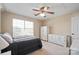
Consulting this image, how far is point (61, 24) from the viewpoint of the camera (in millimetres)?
1655

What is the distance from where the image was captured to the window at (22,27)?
1.57 metres

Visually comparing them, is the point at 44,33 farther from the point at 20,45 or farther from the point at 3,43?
the point at 3,43

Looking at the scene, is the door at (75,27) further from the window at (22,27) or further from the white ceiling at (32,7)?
the window at (22,27)

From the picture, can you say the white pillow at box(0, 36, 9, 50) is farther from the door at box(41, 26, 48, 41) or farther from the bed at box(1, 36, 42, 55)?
the door at box(41, 26, 48, 41)

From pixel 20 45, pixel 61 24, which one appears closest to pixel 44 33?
pixel 61 24

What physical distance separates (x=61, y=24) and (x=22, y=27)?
0.69 metres

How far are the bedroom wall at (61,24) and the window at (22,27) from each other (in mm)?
288

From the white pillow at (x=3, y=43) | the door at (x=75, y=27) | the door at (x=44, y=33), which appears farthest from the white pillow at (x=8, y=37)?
the door at (x=75, y=27)

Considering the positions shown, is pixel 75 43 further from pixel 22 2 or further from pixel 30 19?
pixel 22 2

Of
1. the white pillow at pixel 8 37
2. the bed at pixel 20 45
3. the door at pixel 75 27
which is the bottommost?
the bed at pixel 20 45

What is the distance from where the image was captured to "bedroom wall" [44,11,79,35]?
1.58 metres

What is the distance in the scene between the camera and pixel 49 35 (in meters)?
1.70

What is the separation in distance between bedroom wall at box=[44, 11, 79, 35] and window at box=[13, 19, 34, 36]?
29 centimetres

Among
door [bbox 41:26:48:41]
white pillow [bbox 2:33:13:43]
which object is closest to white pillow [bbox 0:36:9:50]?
white pillow [bbox 2:33:13:43]
